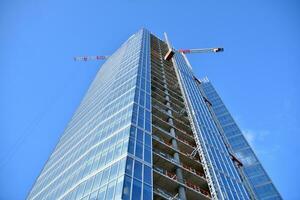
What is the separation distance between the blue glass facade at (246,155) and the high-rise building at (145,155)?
21886 millimetres

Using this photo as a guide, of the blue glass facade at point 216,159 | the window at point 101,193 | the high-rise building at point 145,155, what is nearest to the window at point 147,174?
the high-rise building at point 145,155

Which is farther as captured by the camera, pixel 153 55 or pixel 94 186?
pixel 153 55

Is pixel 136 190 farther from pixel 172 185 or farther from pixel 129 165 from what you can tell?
pixel 172 185

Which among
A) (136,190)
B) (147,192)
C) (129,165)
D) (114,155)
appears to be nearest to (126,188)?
→ (136,190)

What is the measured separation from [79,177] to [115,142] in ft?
21.5

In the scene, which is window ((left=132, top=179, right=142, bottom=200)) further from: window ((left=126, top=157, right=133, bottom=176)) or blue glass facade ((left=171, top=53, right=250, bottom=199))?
blue glass facade ((left=171, top=53, right=250, bottom=199))

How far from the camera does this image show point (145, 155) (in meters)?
41.7

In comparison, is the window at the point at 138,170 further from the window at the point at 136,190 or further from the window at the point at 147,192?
the window at the point at 147,192

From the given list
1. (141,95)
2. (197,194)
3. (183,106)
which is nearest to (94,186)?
(197,194)

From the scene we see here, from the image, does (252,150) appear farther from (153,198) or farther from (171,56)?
(153,198)

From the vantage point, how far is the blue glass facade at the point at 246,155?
76000mm

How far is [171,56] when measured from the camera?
109 meters

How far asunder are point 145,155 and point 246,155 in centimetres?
5497

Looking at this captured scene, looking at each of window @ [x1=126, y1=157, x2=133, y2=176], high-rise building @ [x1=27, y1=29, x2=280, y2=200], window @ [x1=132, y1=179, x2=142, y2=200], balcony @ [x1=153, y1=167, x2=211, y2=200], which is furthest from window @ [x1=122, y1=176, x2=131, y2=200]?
balcony @ [x1=153, y1=167, x2=211, y2=200]
